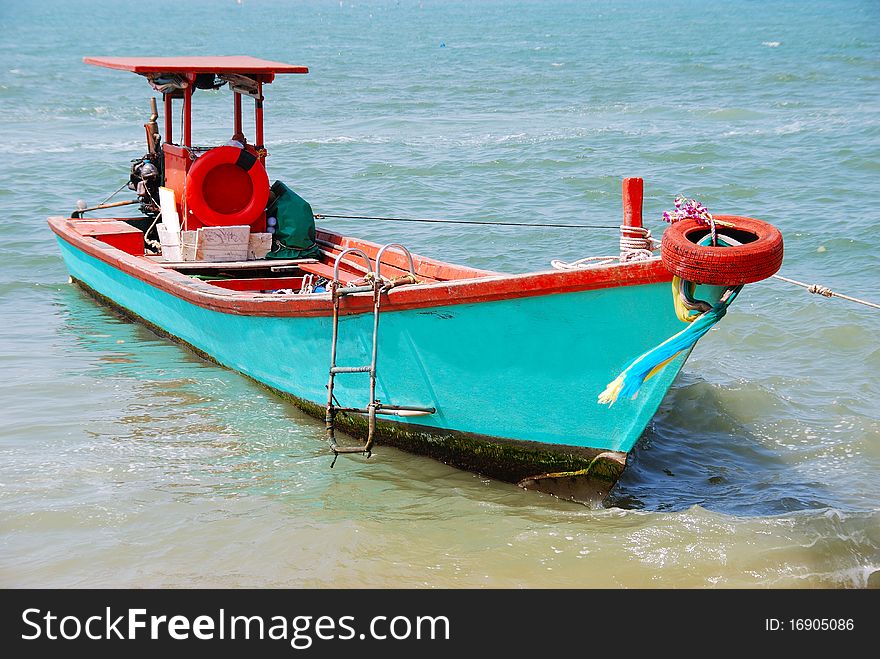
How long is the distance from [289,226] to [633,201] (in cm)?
402

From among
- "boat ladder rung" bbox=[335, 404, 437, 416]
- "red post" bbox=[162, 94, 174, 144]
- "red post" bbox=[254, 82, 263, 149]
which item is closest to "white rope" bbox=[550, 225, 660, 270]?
"boat ladder rung" bbox=[335, 404, 437, 416]

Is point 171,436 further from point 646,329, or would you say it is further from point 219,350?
point 646,329

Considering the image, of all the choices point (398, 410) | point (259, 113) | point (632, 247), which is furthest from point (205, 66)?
point (632, 247)

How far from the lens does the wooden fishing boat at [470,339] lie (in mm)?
5031

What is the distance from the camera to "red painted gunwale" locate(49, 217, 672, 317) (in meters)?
4.99

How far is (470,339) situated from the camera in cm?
561

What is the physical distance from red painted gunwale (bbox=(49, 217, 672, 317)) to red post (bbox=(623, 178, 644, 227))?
611mm

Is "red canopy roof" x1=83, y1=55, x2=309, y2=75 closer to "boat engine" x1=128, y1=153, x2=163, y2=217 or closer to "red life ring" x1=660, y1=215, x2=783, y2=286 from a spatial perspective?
"boat engine" x1=128, y1=153, x2=163, y2=217

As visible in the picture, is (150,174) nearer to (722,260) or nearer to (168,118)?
(168,118)

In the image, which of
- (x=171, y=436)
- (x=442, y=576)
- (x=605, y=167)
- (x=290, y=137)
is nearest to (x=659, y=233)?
(x=605, y=167)

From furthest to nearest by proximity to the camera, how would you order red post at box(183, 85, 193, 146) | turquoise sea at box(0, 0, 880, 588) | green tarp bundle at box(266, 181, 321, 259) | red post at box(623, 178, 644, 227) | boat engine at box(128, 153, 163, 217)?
boat engine at box(128, 153, 163, 217) → green tarp bundle at box(266, 181, 321, 259) → red post at box(183, 85, 193, 146) → red post at box(623, 178, 644, 227) → turquoise sea at box(0, 0, 880, 588)

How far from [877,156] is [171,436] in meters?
14.0

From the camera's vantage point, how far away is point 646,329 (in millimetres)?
5082
